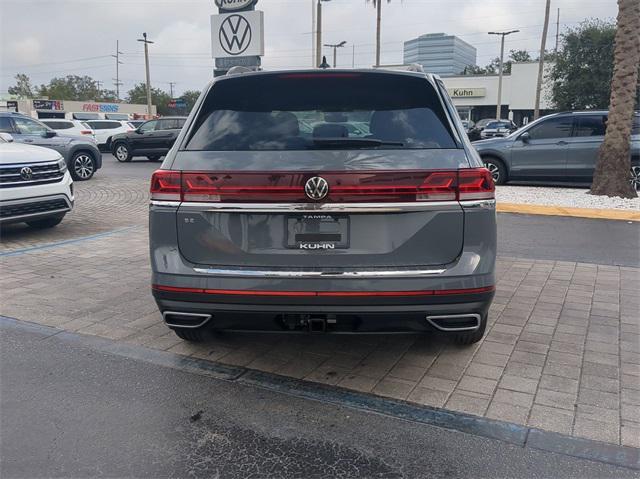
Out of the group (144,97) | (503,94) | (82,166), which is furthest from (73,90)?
(82,166)

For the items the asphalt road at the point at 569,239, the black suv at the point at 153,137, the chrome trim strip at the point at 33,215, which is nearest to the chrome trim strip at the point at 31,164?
the chrome trim strip at the point at 33,215

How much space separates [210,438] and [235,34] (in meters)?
8.86

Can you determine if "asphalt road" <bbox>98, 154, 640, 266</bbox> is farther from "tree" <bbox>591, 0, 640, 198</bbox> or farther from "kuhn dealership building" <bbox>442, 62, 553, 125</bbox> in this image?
"kuhn dealership building" <bbox>442, 62, 553, 125</bbox>

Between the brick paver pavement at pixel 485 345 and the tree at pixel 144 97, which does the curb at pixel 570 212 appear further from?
the tree at pixel 144 97

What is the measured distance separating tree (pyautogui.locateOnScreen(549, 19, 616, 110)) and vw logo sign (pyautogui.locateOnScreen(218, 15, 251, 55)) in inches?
1210

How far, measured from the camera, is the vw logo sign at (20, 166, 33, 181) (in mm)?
7574

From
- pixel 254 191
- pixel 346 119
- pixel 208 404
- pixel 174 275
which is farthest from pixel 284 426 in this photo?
pixel 346 119

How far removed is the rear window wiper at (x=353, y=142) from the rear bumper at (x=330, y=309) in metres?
0.85

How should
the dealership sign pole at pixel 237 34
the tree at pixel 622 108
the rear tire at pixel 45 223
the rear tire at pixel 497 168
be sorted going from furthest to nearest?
the rear tire at pixel 497 168, the tree at pixel 622 108, the dealership sign pole at pixel 237 34, the rear tire at pixel 45 223

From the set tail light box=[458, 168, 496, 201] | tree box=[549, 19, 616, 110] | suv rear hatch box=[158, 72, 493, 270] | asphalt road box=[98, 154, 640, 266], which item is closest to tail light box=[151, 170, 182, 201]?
suv rear hatch box=[158, 72, 493, 270]

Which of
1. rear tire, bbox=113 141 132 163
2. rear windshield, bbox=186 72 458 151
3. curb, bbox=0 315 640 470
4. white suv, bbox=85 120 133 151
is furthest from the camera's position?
white suv, bbox=85 120 133 151

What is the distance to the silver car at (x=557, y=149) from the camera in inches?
492

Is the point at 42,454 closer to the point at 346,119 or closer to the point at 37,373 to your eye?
the point at 37,373

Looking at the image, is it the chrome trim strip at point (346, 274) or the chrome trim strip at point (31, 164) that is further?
the chrome trim strip at point (31, 164)
